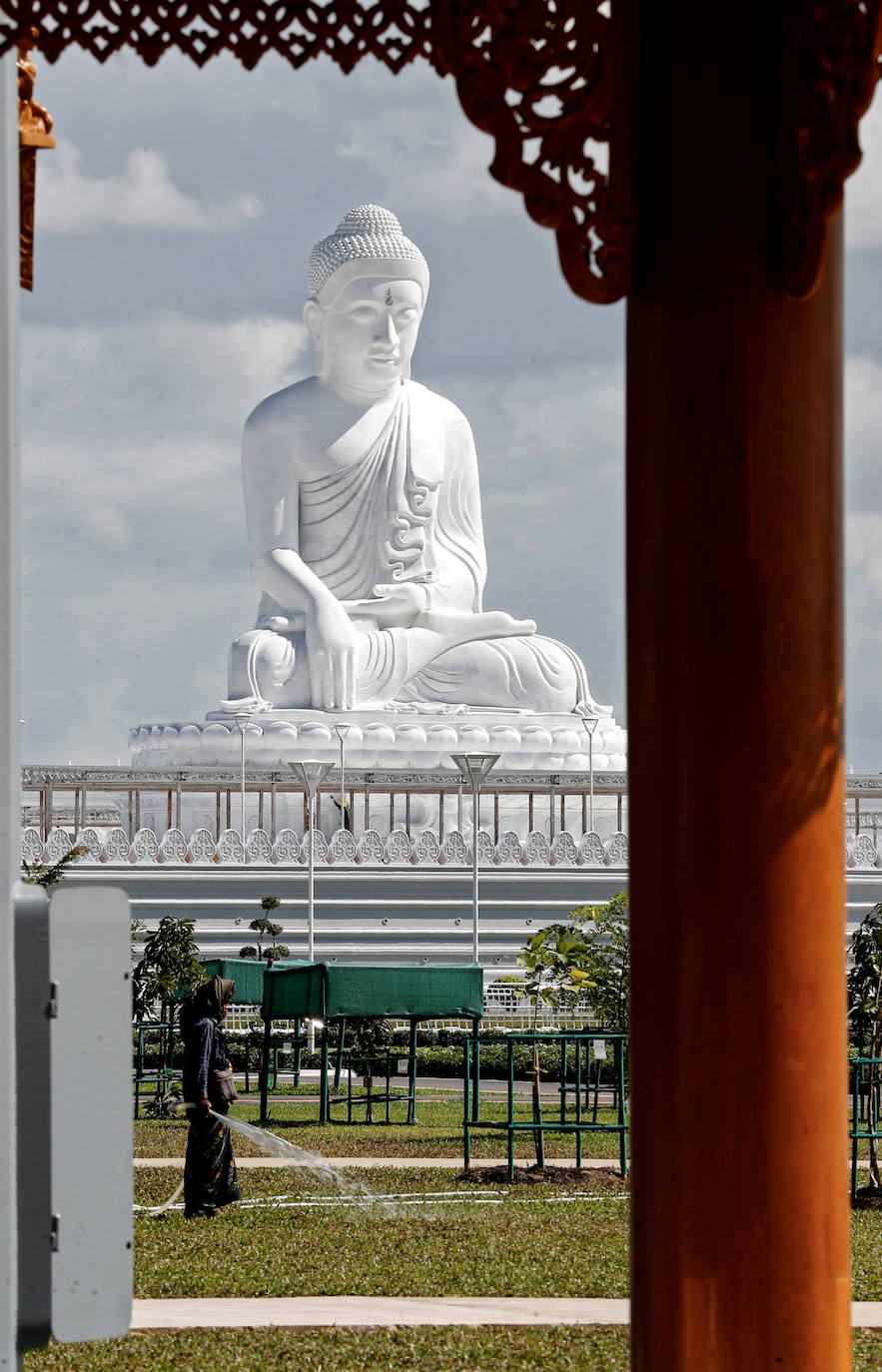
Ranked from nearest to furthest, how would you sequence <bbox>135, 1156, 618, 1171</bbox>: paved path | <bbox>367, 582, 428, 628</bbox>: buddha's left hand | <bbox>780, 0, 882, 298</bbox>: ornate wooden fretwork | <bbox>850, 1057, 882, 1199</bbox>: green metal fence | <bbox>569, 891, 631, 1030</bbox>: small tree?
<bbox>780, 0, 882, 298</bbox>: ornate wooden fretwork → <bbox>850, 1057, 882, 1199</bbox>: green metal fence → <bbox>135, 1156, 618, 1171</bbox>: paved path → <bbox>569, 891, 631, 1030</bbox>: small tree → <bbox>367, 582, 428, 628</bbox>: buddha's left hand

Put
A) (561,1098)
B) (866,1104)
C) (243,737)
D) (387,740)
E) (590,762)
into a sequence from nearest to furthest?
(866,1104) < (561,1098) < (243,737) < (590,762) < (387,740)

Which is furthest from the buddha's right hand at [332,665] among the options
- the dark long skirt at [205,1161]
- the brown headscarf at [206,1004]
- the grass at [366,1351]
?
the grass at [366,1351]

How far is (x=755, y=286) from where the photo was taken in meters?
4.42

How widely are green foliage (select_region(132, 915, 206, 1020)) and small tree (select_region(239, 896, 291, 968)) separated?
5.71ft

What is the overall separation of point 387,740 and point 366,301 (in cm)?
593

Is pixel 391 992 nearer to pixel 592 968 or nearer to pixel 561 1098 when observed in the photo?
pixel 561 1098

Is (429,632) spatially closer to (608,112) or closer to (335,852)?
(335,852)

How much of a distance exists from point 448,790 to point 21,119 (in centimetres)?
2095

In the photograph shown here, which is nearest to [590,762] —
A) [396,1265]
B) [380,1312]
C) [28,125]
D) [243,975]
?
[243,975]

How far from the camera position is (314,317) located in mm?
28000

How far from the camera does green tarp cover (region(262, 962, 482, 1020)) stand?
14672 millimetres

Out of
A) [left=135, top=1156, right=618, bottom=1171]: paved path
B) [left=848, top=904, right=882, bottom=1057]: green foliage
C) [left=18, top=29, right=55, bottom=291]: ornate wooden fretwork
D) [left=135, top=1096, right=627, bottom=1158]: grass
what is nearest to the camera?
[left=18, top=29, right=55, bottom=291]: ornate wooden fretwork

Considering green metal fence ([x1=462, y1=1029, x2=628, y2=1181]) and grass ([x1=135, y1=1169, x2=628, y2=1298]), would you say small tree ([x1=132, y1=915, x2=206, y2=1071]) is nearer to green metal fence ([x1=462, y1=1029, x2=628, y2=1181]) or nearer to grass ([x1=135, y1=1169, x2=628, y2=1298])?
green metal fence ([x1=462, y1=1029, x2=628, y2=1181])

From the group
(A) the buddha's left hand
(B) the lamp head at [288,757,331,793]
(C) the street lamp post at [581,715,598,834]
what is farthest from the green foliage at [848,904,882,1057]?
(A) the buddha's left hand
